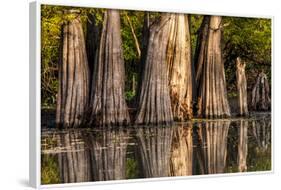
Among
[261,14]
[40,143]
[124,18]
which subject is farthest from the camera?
[261,14]

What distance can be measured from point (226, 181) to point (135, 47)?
92.7 inches

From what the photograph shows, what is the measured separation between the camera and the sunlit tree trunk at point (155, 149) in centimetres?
1061

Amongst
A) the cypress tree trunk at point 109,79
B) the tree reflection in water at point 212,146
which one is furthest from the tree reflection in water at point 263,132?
the cypress tree trunk at point 109,79

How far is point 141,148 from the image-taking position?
34.8 feet

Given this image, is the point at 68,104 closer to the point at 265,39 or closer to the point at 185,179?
the point at 185,179

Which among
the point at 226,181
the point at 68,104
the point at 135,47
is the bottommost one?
the point at 226,181

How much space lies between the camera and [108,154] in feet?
34.0

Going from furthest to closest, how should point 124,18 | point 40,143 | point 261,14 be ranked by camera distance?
point 261,14 → point 124,18 → point 40,143

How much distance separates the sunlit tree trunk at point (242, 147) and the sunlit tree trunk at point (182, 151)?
0.89m

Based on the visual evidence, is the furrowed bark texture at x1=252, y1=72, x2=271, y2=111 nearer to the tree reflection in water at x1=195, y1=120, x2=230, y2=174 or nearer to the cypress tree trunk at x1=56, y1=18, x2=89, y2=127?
the tree reflection in water at x1=195, y1=120, x2=230, y2=174

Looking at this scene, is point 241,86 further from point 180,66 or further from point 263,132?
point 180,66

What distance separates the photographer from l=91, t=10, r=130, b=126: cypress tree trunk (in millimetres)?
10352

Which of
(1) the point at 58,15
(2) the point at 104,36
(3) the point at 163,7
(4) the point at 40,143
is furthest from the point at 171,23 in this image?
(4) the point at 40,143

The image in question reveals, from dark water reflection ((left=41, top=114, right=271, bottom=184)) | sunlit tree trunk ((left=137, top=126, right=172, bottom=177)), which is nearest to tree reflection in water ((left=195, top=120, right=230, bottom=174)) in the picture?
dark water reflection ((left=41, top=114, right=271, bottom=184))
